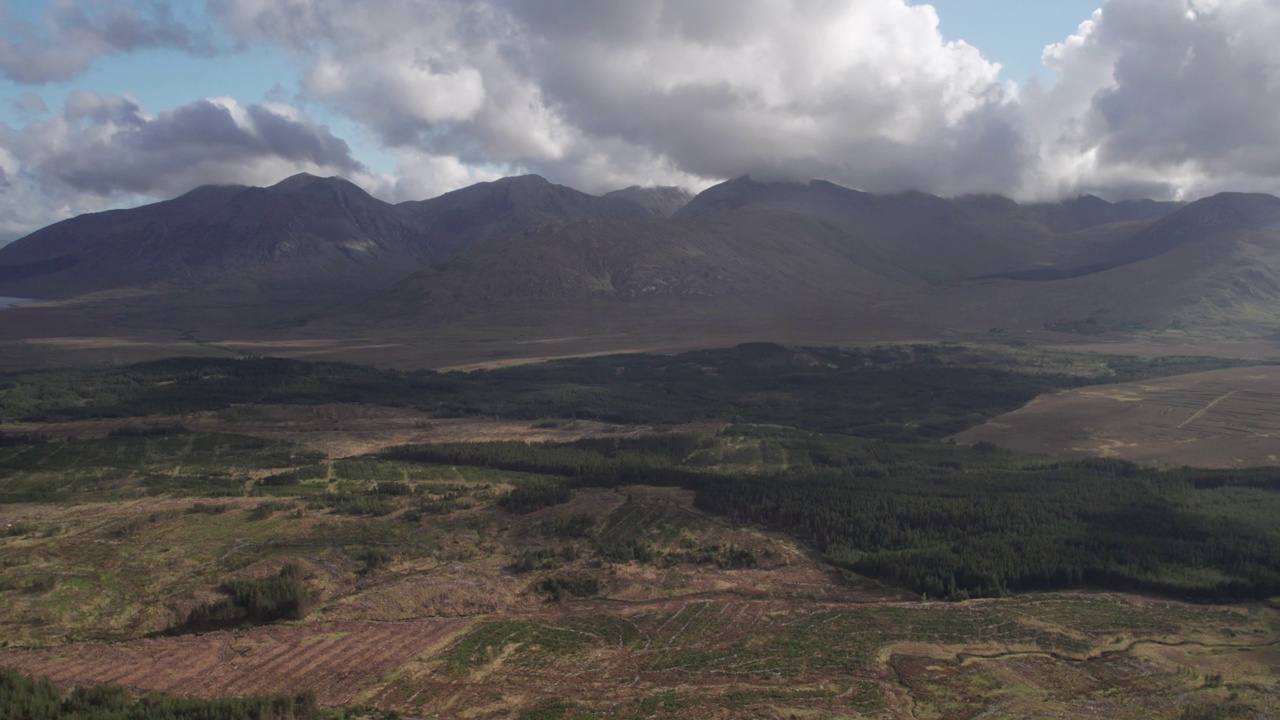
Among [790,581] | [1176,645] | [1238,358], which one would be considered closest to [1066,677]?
[1176,645]

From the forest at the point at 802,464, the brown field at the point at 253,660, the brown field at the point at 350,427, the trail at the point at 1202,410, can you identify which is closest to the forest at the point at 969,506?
the forest at the point at 802,464

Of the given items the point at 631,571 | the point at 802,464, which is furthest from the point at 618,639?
the point at 802,464

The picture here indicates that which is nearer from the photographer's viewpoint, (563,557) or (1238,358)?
(563,557)

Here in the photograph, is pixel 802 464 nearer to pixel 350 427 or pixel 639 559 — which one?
pixel 639 559

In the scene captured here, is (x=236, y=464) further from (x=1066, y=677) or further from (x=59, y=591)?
(x=1066, y=677)

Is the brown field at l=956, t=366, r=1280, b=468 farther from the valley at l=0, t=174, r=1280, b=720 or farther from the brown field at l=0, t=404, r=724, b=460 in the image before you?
the brown field at l=0, t=404, r=724, b=460

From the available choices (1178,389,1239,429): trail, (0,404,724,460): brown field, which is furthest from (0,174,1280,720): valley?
(1178,389,1239,429): trail
